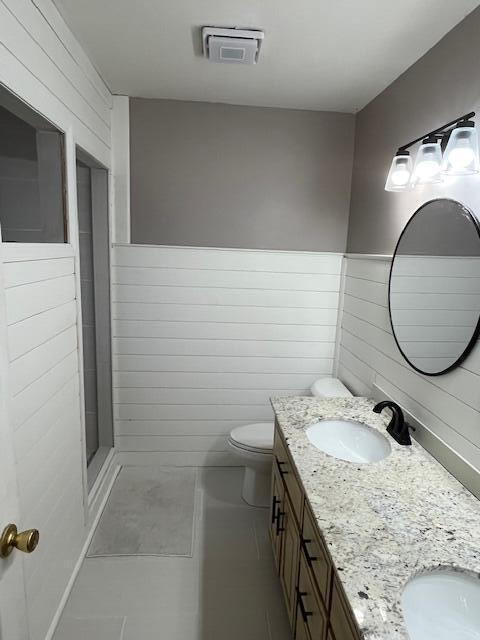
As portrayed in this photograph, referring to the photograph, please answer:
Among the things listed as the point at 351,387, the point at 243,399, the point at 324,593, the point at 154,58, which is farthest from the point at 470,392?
the point at 154,58

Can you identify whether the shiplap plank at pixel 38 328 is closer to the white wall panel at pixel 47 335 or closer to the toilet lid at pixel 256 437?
the white wall panel at pixel 47 335

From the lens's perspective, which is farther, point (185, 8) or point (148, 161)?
point (148, 161)

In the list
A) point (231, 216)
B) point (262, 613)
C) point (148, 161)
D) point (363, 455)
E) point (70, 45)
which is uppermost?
point (70, 45)

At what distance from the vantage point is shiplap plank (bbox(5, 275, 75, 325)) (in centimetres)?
127

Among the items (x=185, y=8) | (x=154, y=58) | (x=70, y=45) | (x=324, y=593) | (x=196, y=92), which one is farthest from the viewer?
(x=196, y=92)

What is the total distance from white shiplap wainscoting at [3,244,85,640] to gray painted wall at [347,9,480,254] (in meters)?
1.57

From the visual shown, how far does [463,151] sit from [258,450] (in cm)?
180

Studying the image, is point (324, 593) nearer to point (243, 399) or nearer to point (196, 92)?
point (243, 399)

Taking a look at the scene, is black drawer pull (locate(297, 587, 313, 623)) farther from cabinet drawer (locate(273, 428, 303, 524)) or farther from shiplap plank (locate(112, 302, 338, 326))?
shiplap plank (locate(112, 302, 338, 326))

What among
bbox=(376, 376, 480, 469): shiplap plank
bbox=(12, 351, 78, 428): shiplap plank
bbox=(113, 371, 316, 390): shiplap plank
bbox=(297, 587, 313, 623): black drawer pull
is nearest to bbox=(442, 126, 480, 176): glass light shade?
bbox=(376, 376, 480, 469): shiplap plank

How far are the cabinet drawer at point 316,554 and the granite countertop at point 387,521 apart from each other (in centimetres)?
9

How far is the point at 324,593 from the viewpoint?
45.4 inches

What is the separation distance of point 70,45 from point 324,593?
2.25m

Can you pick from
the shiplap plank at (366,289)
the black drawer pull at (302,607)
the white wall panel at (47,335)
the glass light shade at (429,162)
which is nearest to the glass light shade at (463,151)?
the glass light shade at (429,162)
